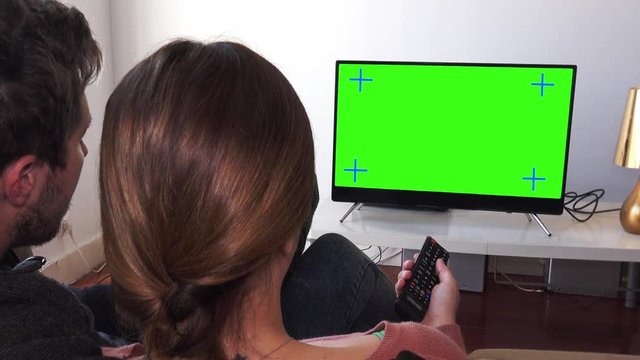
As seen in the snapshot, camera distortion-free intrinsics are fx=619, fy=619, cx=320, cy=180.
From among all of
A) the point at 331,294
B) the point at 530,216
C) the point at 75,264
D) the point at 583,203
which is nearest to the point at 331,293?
the point at 331,294

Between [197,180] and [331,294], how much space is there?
44 centimetres

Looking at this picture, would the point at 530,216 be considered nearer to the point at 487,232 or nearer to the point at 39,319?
the point at 487,232

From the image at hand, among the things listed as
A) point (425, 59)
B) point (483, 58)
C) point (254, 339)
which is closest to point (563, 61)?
point (483, 58)

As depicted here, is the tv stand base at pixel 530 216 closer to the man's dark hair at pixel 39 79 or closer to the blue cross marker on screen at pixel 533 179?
the blue cross marker on screen at pixel 533 179

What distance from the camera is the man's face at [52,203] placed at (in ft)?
2.42

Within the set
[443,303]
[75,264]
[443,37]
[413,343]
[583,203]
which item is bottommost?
[75,264]

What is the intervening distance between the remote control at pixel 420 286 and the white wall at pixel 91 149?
1530 mm

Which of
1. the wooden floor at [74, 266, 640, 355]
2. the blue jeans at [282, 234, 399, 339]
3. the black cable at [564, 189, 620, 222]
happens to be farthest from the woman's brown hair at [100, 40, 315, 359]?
the black cable at [564, 189, 620, 222]

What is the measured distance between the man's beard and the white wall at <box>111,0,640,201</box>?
138 cm

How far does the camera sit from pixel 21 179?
2.32ft

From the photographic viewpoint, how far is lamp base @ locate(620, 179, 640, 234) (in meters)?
1.70

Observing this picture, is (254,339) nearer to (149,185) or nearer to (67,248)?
(149,185)

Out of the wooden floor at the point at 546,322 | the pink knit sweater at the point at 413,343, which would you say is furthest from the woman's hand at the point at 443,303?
the wooden floor at the point at 546,322

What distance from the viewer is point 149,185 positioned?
60 centimetres
